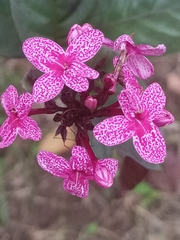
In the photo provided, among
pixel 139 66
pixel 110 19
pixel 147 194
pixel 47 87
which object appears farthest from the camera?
pixel 147 194

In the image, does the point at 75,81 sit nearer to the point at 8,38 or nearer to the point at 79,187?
the point at 79,187

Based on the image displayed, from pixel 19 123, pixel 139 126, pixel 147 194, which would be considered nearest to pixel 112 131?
pixel 139 126

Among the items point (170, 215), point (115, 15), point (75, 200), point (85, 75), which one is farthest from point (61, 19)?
point (170, 215)

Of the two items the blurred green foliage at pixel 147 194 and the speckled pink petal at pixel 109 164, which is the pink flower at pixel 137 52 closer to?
the speckled pink petal at pixel 109 164

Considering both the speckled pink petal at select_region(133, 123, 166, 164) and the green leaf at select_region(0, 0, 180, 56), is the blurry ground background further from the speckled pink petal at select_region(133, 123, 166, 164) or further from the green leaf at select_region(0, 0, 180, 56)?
the speckled pink petal at select_region(133, 123, 166, 164)

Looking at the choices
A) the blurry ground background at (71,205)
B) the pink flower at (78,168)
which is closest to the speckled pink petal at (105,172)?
the pink flower at (78,168)

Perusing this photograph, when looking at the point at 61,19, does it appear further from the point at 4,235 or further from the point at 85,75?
the point at 4,235

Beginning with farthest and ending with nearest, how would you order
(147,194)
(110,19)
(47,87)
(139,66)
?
(147,194) < (110,19) < (139,66) < (47,87)

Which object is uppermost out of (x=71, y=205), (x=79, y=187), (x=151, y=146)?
(x=151, y=146)
